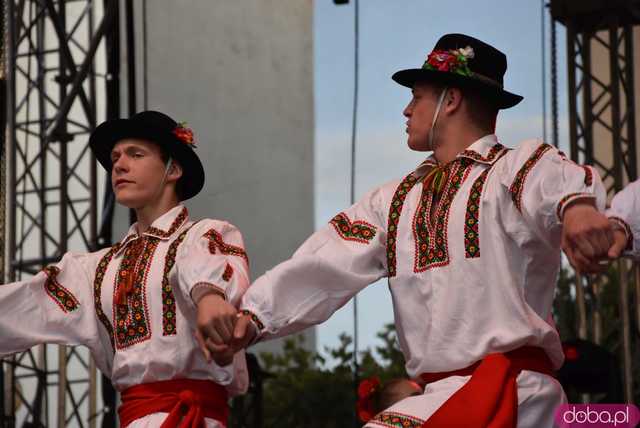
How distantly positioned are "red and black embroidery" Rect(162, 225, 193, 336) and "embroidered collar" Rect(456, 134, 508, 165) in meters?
0.88

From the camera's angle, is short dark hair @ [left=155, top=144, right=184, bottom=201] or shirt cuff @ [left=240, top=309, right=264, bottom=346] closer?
shirt cuff @ [left=240, top=309, right=264, bottom=346]

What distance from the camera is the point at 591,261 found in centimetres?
227

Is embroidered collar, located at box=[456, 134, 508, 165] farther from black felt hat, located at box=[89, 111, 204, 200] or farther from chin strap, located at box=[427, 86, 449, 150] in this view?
black felt hat, located at box=[89, 111, 204, 200]

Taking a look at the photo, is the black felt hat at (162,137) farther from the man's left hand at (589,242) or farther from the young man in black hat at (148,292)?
the man's left hand at (589,242)

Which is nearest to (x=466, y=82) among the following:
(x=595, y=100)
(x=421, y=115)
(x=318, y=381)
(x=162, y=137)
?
(x=421, y=115)

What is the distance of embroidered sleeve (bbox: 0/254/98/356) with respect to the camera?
11.1 feet

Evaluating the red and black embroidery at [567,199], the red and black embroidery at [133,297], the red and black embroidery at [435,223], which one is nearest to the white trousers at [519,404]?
the red and black embroidery at [435,223]

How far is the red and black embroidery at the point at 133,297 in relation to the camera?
10.8 feet

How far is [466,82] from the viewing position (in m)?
2.97

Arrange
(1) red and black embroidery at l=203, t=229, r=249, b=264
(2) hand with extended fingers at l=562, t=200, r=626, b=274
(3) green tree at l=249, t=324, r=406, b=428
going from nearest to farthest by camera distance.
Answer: (2) hand with extended fingers at l=562, t=200, r=626, b=274 < (1) red and black embroidery at l=203, t=229, r=249, b=264 < (3) green tree at l=249, t=324, r=406, b=428

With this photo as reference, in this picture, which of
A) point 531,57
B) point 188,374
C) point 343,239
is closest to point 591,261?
point 343,239

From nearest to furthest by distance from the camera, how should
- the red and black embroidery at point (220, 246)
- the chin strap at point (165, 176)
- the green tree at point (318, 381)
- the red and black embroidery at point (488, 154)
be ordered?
the red and black embroidery at point (488, 154), the red and black embroidery at point (220, 246), the chin strap at point (165, 176), the green tree at point (318, 381)

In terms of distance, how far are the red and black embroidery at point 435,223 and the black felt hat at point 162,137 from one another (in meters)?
0.89

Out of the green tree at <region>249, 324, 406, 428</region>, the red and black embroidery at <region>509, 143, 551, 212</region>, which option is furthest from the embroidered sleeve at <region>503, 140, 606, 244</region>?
the green tree at <region>249, 324, 406, 428</region>
